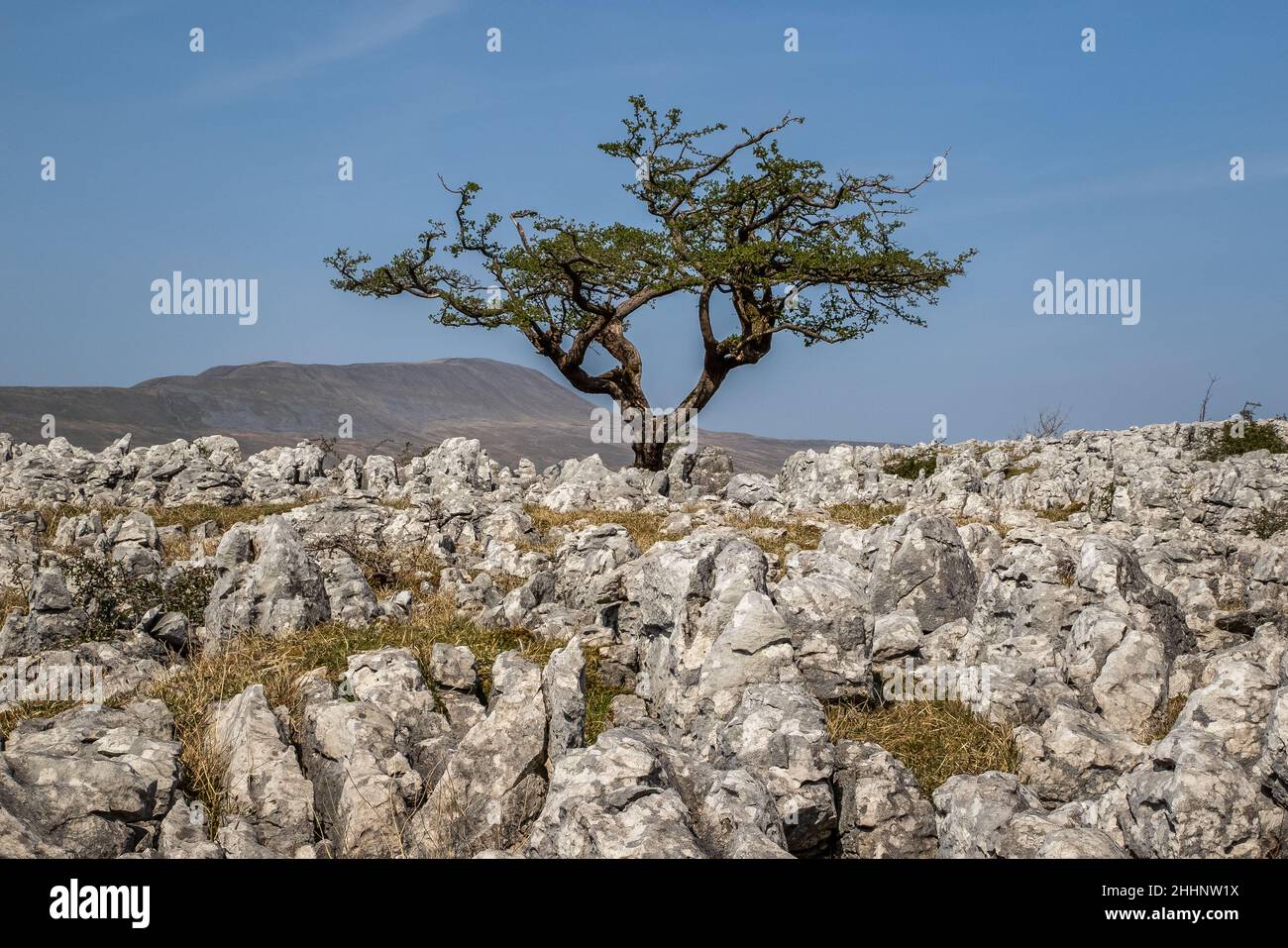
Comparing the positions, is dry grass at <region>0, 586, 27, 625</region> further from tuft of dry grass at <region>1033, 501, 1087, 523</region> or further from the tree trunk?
the tree trunk

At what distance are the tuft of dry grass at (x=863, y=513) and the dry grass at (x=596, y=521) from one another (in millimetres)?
4114

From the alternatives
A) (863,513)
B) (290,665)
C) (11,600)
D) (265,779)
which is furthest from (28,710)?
(863,513)

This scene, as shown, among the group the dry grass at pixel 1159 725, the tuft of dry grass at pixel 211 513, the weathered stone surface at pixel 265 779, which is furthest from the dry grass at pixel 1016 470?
the weathered stone surface at pixel 265 779

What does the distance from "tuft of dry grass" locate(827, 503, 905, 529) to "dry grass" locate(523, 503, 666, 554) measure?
4.11 m

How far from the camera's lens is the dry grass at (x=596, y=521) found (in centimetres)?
1866

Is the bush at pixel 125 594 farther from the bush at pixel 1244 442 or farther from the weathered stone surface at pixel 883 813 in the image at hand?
the bush at pixel 1244 442

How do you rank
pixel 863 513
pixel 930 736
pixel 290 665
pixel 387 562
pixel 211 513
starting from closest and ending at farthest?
pixel 930 736 → pixel 290 665 → pixel 387 562 → pixel 863 513 → pixel 211 513

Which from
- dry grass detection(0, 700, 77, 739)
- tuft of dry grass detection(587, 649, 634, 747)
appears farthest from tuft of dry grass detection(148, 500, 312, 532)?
tuft of dry grass detection(587, 649, 634, 747)

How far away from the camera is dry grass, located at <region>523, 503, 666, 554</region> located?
1866 centimetres

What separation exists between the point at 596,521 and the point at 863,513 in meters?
6.52

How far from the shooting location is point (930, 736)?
922cm

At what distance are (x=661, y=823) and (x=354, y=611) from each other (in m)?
7.74

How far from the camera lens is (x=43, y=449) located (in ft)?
94.5

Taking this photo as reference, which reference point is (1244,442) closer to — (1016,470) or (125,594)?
(1016,470)
